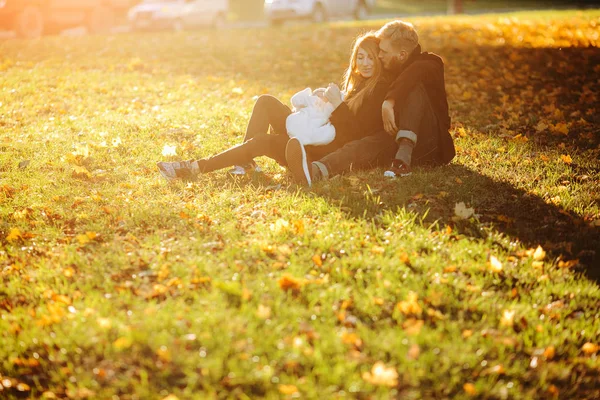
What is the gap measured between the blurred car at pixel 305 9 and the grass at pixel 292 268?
1098cm

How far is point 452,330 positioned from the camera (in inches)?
109

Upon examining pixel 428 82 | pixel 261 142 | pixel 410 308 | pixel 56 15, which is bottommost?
pixel 410 308

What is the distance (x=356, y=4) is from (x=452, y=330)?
56.9ft

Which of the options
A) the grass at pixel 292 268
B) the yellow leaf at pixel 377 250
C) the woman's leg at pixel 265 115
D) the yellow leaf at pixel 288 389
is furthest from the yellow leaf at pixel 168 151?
the yellow leaf at pixel 288 389

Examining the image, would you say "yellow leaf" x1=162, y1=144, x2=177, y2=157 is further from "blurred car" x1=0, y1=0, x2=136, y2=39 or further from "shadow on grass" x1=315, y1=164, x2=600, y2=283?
"blurred car" x1=0, y1=0, x2=136, y2=39

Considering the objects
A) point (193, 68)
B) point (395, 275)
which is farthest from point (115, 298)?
point (193, 68)

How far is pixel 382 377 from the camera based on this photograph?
7.92 feet

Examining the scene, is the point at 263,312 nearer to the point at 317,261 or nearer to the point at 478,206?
the point at 317,261

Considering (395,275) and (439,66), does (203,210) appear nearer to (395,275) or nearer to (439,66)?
(395,275)

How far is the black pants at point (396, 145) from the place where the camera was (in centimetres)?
454

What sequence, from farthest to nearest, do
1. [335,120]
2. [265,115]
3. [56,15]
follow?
1. [56,15]
2. [265,115]
3. [335,120]

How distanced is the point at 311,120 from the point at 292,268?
1.75 m

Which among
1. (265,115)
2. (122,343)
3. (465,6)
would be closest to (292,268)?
(122,343)

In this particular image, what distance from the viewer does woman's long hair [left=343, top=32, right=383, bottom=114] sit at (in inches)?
180
